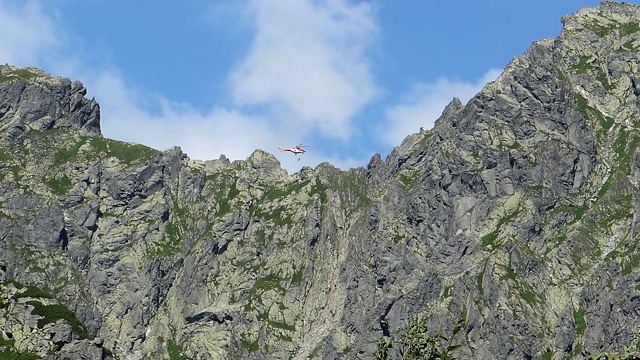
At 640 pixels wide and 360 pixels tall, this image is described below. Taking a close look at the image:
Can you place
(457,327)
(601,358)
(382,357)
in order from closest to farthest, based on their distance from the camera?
(601,358), (457,327), (382,357)

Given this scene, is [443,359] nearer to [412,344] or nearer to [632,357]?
[412,344]

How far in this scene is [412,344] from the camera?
55.2 metres

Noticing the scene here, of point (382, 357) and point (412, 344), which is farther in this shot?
point (382, 357)

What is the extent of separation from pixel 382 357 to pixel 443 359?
Answer: 944 centimetres

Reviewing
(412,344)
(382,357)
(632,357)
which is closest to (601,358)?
(632,357)

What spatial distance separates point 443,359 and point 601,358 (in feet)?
28.2

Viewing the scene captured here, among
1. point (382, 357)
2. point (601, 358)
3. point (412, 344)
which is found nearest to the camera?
point (601, 358)

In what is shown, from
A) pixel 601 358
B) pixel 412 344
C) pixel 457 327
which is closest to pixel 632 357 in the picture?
pixel 601 358

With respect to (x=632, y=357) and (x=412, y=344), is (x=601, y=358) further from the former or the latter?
(x=412, y=344)

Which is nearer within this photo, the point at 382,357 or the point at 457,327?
the point at 457,327

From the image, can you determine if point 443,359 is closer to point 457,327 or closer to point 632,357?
point 457,327

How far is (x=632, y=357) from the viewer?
44.8m

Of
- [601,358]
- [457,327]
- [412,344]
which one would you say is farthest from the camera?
[412,344]

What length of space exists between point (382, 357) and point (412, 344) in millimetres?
4374
